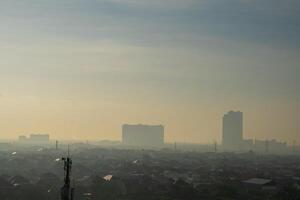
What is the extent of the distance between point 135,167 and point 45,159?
88.3ft

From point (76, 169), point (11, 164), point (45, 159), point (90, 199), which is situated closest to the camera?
point (90, 199)

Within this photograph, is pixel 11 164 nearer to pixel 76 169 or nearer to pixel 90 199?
pixel 76 169

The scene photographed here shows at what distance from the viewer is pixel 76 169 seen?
80.4 m

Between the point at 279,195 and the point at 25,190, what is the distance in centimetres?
2558

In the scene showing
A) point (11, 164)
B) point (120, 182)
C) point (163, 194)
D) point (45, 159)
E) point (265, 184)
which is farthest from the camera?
point (45, 159)

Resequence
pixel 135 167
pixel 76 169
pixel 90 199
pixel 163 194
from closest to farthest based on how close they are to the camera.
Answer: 1. pixel 90 199
2. pixel 163 194
3. pixel 76 169
4. pixel 135 167

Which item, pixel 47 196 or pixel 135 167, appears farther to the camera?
pixel 135 167

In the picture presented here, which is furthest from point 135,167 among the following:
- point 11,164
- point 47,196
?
point 47,196

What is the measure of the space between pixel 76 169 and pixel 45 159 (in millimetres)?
26943

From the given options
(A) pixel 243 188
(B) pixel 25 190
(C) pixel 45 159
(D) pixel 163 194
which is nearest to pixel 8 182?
(B) pixel 25 190

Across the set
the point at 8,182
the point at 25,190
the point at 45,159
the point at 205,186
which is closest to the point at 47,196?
the point at 25,190

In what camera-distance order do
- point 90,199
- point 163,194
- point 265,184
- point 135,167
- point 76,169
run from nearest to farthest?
point 90,199 → point 163,194 → point 265,184 → point 76,169 → point 135,167

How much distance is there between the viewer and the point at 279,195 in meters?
52.1

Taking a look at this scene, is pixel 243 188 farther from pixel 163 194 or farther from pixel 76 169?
pixel 76 169
